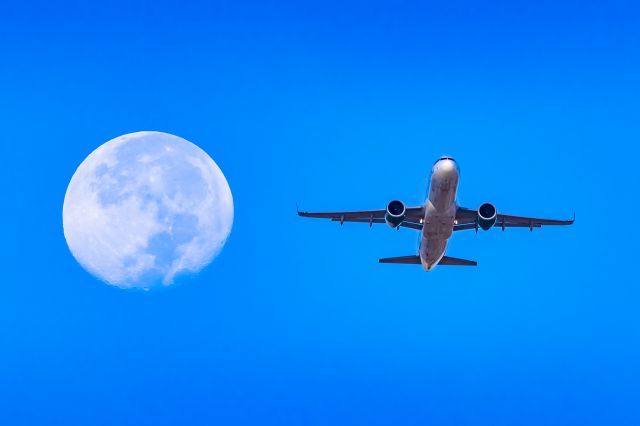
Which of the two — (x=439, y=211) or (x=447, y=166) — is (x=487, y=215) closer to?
(x=439, y=211)

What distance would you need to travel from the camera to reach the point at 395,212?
5119 centimetres

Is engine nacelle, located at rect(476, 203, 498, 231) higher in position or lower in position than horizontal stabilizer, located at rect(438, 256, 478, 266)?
lower

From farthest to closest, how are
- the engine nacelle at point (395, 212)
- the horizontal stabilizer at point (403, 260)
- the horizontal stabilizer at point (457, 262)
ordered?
the horizontal stabilizer at point (457, 262), the horizontal stabilizer at point (403, 260), the engine nacelle at point (395, 212)

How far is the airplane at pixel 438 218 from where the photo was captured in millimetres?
46875

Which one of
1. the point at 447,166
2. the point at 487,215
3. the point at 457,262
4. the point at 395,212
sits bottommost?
the point at 447,166

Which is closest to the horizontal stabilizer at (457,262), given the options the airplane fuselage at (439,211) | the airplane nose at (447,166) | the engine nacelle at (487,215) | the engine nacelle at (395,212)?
the airplane fuselage at (439,211)

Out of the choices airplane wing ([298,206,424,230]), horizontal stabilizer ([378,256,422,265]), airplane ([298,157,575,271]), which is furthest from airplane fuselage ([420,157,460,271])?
airplane wing ([298,206,424,230])

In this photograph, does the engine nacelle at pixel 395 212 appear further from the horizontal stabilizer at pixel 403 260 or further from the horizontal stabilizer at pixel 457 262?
the horizontal stabilizer at pixel 457 262

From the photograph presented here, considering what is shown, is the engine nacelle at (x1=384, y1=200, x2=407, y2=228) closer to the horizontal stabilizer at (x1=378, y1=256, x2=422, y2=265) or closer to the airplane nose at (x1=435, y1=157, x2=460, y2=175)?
the airplane nose at (x1=435, y1=157, x2=460, y2=175)

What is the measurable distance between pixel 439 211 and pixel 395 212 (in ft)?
11.1

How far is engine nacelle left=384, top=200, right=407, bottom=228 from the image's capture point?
5100 centimetres

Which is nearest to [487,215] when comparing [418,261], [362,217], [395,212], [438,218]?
[438,218]

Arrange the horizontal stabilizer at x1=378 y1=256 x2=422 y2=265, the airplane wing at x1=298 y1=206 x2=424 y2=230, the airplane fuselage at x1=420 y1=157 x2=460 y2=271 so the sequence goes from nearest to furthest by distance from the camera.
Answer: the airplane fuselage at x1=420 y1=157 x2=460 y2=271 → the airplane wing at x1=298 y1=206 x2=424 y2=230 → the horizontal stabilizer at x1=378 y1=256 x2=422 y2=265

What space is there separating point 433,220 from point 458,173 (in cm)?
528
